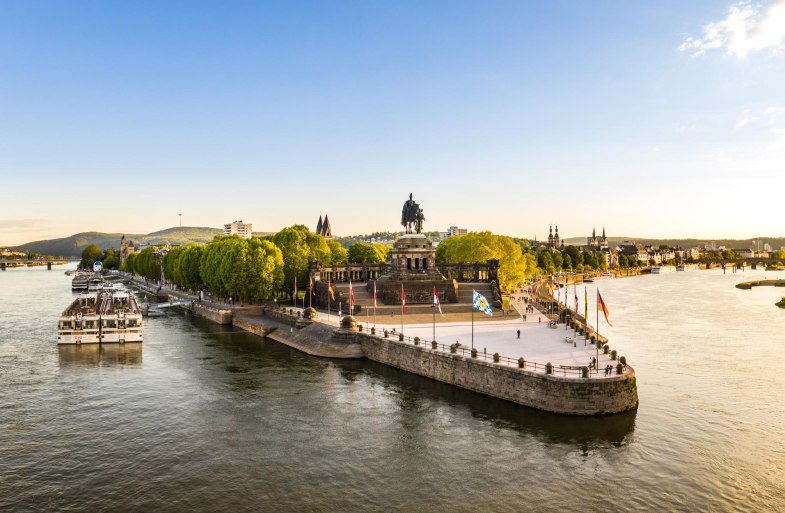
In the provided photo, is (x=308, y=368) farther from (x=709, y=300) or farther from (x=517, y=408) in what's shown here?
(x=709, y=300)

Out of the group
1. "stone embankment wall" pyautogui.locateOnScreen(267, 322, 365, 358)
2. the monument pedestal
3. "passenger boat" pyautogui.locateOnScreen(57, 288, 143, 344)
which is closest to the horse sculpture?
the monument pedestal

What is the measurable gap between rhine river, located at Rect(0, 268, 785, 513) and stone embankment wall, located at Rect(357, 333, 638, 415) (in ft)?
2.78

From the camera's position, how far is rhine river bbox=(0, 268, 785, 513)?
27766 millimetres

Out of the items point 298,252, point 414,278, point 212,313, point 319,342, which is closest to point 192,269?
point 298,252

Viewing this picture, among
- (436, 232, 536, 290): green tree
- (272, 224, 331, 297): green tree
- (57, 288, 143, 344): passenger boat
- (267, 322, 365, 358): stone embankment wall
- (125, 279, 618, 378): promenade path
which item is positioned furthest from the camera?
(436, 232, 536, 290): green tree

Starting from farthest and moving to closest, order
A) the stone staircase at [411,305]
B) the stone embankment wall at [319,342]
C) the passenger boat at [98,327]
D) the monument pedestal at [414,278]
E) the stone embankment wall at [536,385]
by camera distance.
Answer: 1. the monument pedestal at [414,278]
2. the stone staircase at [411,305]
3. the passenger boat at [98,327]
4. the stone embankment wall at [319,342]
5. the stone embankment wall at [536,385]

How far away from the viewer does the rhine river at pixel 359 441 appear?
2777 cm

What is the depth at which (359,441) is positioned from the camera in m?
35.1

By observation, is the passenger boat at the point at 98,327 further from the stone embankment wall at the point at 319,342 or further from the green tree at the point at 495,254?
the green tree at the point at 495,254

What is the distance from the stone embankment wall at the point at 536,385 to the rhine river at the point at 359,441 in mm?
846

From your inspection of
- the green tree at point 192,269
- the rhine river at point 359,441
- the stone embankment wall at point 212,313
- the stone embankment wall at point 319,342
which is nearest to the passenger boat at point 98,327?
the rhine river at point 359,441

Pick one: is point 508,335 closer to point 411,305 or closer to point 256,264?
point 411,305

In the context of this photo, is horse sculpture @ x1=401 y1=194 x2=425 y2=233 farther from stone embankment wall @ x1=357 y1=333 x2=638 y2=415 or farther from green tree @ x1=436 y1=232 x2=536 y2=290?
stone embankment wall @ x1=357 y1=333 x2=638 y2=415

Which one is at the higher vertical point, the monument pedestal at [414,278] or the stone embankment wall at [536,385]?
the monument pedestal at [414,278]
